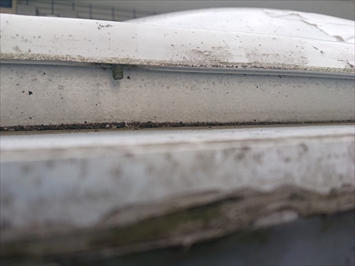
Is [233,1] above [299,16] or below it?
above

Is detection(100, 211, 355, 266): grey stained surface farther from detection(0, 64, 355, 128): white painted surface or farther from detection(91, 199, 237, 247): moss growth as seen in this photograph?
detection(0, 64, 355, 128): white painted surface

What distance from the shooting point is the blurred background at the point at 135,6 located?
71.4 inches

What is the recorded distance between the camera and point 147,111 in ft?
1.58

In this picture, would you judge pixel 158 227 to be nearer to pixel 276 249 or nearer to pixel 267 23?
pixel 276 249

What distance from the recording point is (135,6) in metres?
1.96

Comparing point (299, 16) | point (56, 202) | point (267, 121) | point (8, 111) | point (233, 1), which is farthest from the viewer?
point (233, 1)

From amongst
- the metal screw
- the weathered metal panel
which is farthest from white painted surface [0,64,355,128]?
the weathered metal panel

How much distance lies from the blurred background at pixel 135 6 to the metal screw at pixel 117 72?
5.14ft

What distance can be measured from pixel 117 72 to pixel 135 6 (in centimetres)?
170

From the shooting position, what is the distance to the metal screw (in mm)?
444

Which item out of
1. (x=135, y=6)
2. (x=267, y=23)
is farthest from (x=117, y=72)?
(x=135, y=6)

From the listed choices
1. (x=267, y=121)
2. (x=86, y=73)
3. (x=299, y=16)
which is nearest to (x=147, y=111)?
(x=86, y=73)

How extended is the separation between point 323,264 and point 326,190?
10 centimetres

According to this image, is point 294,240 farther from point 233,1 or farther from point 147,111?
point 233,1
